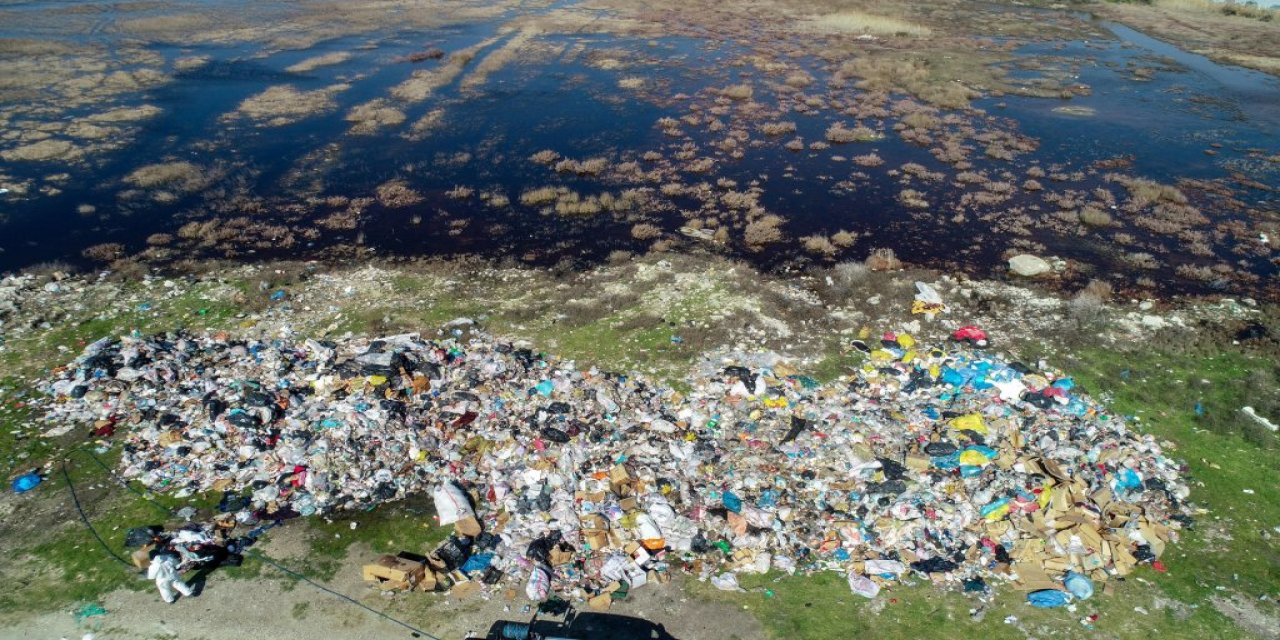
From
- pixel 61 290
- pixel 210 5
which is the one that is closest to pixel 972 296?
pixel 61 290

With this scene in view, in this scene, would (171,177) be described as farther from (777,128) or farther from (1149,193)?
(1149,193)

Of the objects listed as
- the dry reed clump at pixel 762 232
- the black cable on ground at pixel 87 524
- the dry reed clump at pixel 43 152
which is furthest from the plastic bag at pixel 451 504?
the dry reed clump at pixel 43 152

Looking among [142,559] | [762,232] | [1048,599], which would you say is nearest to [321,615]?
[142,559]

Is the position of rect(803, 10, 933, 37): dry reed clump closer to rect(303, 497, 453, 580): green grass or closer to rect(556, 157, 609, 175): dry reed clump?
rect(556, 157, 609, 175): dry reed clump

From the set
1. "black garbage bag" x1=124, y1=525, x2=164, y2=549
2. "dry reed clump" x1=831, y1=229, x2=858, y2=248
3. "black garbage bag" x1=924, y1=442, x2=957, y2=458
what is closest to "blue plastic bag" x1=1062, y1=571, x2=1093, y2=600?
"black garbage bag" x1=924, y1=442, x2=957, y2=458

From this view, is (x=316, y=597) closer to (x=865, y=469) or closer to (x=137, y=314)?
(x=865, y=469)

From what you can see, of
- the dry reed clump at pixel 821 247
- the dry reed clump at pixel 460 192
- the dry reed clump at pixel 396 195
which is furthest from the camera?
the dry reed clump at pixel 460 192

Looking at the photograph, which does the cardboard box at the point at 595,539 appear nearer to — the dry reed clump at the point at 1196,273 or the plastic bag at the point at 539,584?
the plastic bag at the point at 539,584
